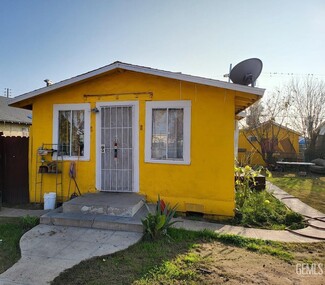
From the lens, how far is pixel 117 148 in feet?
21.5

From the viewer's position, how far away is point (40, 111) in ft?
22.9

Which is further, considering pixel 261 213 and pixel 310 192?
pixel 310 192

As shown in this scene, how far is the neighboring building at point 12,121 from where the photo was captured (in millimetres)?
20825

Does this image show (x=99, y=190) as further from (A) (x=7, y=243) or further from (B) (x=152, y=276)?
(B) (x=152, y=276)

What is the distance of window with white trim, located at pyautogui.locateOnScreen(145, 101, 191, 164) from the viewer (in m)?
6.09

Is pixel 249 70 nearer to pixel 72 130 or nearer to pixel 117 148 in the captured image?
pixel 117 148

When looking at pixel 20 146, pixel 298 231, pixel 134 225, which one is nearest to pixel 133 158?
pixel 134 225

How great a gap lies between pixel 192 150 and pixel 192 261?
284 centimetres

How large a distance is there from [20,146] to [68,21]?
4.33 metres

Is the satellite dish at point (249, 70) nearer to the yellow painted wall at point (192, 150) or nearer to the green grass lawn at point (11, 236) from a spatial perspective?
the yellow painted wall at point (192, 150)

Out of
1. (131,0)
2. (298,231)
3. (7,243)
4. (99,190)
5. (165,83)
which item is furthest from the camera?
(131,0)

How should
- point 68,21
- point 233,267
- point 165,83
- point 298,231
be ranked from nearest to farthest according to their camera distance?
point 233,267 → point 298,231 → point 165,83 → point 68,21

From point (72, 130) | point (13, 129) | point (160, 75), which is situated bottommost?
point (72, 130)

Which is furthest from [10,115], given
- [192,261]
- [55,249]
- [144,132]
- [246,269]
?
[246,269]
